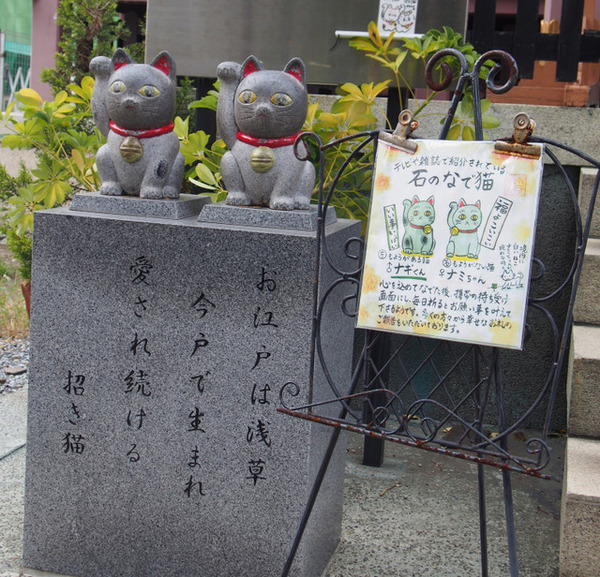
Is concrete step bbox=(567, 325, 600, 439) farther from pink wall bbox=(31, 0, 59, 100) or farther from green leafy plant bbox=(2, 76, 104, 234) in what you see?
pink wall bbox=(31, 0, 59, 100)

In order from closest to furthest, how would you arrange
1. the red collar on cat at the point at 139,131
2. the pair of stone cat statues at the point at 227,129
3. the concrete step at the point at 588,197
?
the pair of stone cat statues at the point at 227,129, the red collar on cat at the point at 139,131, the concrete step at the point at 588,197

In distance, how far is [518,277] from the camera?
7.61 feet

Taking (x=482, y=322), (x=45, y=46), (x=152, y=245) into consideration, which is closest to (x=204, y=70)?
(x=152, y=245)

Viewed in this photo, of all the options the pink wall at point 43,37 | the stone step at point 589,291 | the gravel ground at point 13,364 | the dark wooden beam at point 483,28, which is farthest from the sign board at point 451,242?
the pink wall at point 43,37

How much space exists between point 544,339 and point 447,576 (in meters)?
1.98

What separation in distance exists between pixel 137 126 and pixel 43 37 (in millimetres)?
9022

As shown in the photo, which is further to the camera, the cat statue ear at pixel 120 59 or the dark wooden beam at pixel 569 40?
the dark wooden beam at pixel 569 40

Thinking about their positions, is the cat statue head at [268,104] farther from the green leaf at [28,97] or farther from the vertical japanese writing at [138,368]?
the green leaf at [28,97]

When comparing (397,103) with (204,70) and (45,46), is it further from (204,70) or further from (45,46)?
(45,46)

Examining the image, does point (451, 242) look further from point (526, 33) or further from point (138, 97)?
point (526, 33)

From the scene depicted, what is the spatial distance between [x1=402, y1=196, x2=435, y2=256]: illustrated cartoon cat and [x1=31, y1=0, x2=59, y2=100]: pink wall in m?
9.73

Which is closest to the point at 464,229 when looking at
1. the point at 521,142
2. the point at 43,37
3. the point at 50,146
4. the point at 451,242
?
the point at 451,242

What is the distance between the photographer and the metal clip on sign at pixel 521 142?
2.29 m

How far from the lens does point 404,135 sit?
245cm
